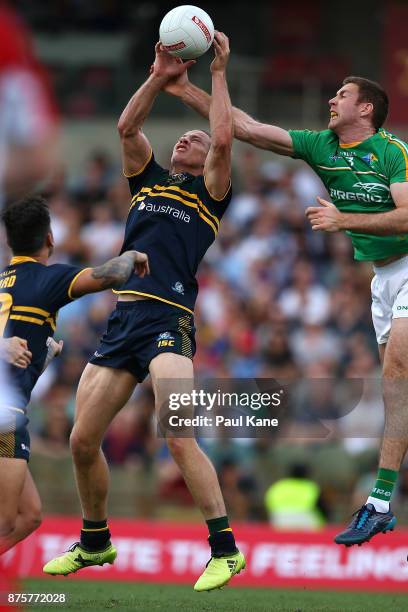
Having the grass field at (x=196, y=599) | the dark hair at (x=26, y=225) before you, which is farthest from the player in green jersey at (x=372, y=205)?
the dark hair at (x=26, y=225)

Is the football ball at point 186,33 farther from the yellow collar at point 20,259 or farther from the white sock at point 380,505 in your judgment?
the white sock at point 380,505

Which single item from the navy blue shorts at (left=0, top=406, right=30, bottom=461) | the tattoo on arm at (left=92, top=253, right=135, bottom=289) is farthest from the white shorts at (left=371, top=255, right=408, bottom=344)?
the navy blue shorts at (left=0, top=406, right=30, bottom=461)

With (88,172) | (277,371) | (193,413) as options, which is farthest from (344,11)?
(193,413)

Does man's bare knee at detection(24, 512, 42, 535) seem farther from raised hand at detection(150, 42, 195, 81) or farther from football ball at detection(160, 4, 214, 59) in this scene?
football ball at detection(160, 4, 214, 59)

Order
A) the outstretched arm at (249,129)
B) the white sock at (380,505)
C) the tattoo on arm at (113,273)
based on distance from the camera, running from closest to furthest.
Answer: the tattoo on arm at (113,273) < the white sock at (380,505) < the outstretched arm at (249,129)

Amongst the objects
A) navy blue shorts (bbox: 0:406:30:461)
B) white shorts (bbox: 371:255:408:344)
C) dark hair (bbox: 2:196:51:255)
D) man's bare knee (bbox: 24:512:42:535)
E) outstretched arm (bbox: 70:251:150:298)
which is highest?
dark hair (bbox: 2:196:51:255)

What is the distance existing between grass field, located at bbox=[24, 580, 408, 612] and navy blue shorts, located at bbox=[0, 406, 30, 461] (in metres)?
1.20

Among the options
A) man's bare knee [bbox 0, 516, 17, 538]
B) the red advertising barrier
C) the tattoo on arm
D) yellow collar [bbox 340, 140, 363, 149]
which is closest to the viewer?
the tattoo on arm

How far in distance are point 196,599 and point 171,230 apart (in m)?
2.87

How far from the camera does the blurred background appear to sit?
42.1 ft

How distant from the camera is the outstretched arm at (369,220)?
8117 mm

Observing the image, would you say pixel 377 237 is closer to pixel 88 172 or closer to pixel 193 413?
pixel 193 413

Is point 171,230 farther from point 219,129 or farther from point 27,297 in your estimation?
point 27,297

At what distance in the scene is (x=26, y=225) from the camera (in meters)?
7.74
